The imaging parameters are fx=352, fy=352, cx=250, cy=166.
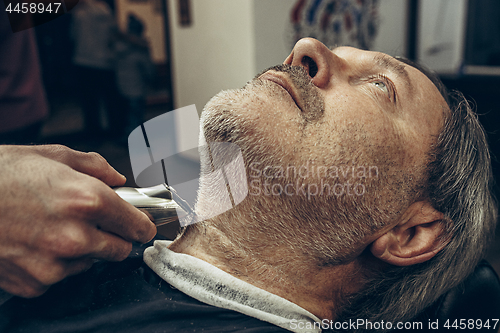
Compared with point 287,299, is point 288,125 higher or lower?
higher

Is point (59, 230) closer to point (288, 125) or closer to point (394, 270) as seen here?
point (288, 125)

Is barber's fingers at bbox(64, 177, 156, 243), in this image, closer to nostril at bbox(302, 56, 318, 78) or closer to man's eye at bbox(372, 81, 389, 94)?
nostril at bbox(302, 56, 318, 78)

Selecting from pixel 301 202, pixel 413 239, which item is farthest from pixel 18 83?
pixel 413 239

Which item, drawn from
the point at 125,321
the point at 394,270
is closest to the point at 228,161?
the point at 125,321

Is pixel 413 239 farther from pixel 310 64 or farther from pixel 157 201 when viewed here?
pixel 157 201

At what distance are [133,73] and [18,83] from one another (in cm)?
226

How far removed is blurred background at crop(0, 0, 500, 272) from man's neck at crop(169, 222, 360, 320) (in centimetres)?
114

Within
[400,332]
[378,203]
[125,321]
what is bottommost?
[400,332]

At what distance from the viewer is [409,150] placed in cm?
91

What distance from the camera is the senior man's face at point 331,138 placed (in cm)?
83

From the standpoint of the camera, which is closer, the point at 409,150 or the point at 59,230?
the point at 59,230

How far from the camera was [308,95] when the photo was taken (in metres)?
0.85

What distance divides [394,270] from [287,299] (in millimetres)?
337

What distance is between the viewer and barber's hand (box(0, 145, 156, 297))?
56 centimetres
